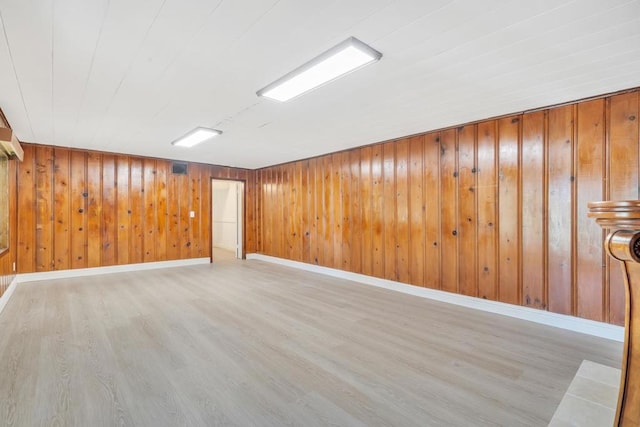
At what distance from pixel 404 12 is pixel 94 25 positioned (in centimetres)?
187

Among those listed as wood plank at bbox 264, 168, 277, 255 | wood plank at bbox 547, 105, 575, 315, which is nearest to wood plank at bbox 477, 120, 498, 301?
wood plank at bbox 547, 105, 575, 315

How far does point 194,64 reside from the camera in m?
2.33

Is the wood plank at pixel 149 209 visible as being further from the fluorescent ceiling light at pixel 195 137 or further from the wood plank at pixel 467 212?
the wood plank at pixel 467 212

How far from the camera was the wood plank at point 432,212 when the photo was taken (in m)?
4.21

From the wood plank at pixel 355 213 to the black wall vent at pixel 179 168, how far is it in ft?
12.7

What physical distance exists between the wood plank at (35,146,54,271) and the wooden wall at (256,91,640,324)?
5081 millimetres

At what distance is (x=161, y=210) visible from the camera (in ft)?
21.4

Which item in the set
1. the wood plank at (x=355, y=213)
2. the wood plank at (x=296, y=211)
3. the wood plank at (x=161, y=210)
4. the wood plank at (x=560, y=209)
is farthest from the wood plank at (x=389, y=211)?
the wood plank at (x=161, y=210)

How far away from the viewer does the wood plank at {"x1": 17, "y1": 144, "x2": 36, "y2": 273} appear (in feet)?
16.5

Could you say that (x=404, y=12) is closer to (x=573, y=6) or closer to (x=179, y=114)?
(x=573, y=6)

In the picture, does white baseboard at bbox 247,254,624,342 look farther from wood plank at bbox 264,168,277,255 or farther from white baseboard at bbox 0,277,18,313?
white baseboard at bbox 0,277,18,313

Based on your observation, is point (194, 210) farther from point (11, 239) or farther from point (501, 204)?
point (501, 204)

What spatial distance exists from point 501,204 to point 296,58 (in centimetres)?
296

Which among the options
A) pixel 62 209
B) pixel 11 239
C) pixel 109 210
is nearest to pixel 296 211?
pixel 109 210
